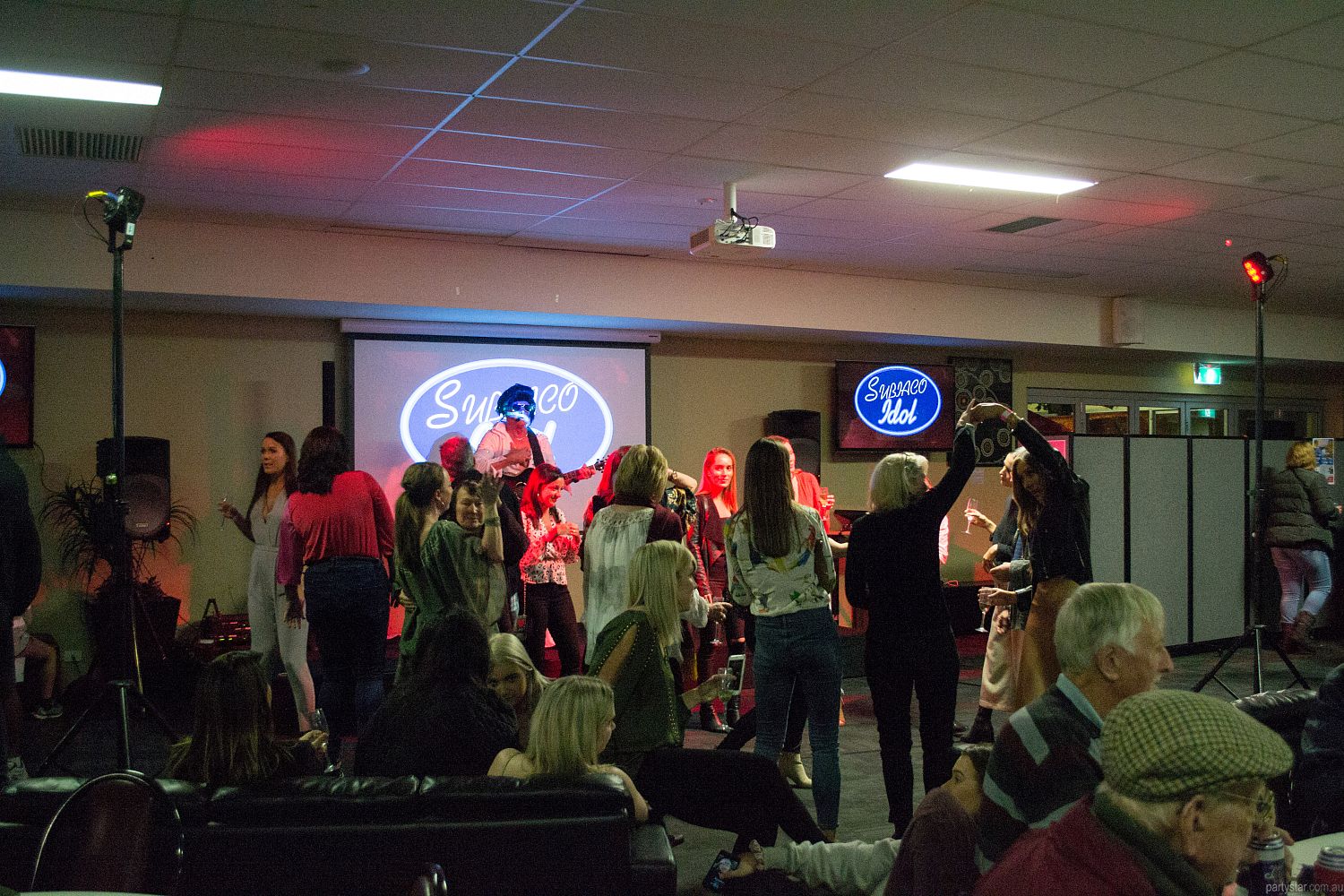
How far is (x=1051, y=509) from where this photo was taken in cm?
462

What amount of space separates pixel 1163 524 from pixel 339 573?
6026 millimetres

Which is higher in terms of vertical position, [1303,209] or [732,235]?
[1303,209]

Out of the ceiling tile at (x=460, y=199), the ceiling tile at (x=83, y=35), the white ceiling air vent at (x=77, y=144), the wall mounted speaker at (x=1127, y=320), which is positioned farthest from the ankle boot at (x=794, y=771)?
the wall mounted speaker at (x=1127, y=320)

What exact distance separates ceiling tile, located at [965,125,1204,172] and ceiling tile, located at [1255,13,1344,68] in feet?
3.37

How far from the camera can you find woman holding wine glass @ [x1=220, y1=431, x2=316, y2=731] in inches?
208

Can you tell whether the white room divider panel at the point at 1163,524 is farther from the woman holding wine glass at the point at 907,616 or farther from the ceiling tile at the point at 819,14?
the ceiling tile at the point at 819,14

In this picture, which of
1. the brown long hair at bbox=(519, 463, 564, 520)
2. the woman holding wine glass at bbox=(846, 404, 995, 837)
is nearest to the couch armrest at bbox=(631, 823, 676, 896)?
the woman holding wine glass at bbox=(846, 404, 995, 837)

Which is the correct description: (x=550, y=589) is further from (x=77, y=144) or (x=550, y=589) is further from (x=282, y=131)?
(x=77, y=144)

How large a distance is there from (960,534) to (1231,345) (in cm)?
316

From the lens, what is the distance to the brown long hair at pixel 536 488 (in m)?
6.05

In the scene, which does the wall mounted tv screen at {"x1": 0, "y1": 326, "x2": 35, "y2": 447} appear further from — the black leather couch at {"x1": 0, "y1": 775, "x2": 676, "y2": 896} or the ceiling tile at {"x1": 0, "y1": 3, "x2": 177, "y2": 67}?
the black leather couch at {"x1": 0, "y1": 775, "x2": 676, "y2": 896}

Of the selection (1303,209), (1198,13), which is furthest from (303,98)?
(1303,209)

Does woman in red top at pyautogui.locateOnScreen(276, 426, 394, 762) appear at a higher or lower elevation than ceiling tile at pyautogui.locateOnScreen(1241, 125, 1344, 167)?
lower

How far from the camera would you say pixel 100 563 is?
7137 mm
